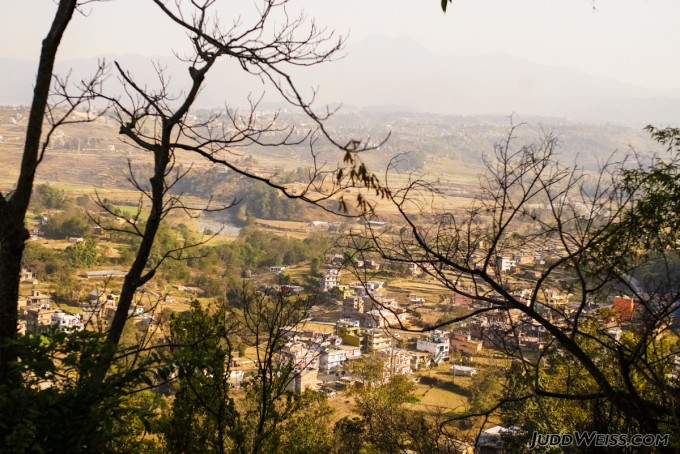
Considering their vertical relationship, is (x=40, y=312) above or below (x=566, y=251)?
below

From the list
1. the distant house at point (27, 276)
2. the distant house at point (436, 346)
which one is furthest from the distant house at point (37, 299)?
the distant house at point (436, 346)

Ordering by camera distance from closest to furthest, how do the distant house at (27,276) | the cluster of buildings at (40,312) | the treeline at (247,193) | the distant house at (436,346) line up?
the cluster of buildings at (40,312) → the distant house at (436,346) → the distant house at (27,276) → the treeline at (247,193)

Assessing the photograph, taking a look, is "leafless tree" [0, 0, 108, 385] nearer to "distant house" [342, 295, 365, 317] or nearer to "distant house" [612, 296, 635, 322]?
"distant house" [612, 296, 635, 322]

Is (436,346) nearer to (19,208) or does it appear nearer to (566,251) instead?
(566,251)

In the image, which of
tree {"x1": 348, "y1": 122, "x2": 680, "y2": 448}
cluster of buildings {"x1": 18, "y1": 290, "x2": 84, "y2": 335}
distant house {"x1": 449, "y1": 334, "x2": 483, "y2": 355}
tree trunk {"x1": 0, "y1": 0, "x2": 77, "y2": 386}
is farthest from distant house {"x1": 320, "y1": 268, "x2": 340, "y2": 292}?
tree trunk {"x1": 0, "y1": 0, "x2": 77, "y2": 386}

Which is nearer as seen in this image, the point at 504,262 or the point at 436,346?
the point at 504,262

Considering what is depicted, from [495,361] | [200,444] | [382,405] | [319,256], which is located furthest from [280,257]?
[200,444]

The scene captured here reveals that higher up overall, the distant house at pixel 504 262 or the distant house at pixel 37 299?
the distant house at pixel 504 262

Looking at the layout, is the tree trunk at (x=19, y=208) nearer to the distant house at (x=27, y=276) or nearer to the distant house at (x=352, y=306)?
the distant house at (x=352, y=306)

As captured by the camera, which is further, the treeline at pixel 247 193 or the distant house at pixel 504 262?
the treeline at pixel 247 193

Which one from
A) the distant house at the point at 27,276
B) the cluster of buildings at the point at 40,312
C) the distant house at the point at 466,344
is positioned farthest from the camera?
the distant house at the point at 27,276

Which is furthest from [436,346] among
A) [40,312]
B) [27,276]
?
[27,276]

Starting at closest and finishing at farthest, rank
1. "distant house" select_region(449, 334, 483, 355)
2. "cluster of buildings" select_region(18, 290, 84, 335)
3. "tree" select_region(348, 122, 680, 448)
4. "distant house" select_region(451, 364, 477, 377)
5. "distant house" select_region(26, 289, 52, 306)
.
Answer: "tree" select_region(348, 122, 680, 448) → "cluster of buildings" select_region(18, 290, 84, 335) → "distant house" select_region(451, 364, 477, 377) → "distant house" select_region(449, 334, 483, 355) → "distant house" select_region(26, 289, 52, 306)

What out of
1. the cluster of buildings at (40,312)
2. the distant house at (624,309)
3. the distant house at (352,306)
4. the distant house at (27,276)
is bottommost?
the distant house at (352,306)
